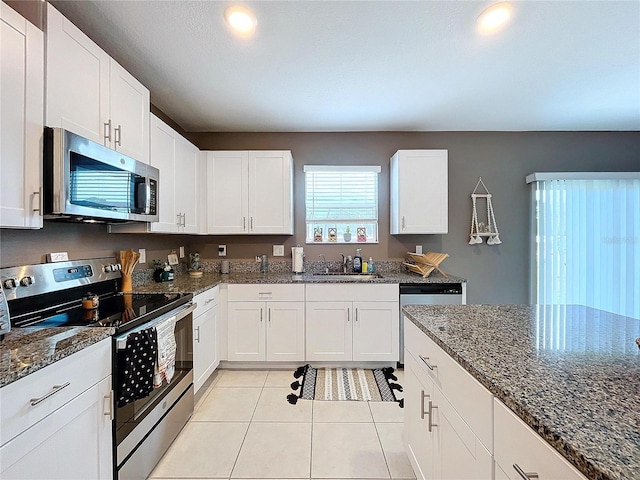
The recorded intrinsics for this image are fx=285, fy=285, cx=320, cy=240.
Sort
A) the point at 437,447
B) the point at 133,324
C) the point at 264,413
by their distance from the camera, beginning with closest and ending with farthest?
the point at 437,447 < the point at 133,324 < the point at 264,413

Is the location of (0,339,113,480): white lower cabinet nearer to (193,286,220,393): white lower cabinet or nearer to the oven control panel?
the oven control panel

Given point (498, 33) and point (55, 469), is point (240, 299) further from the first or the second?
point (498, 33)

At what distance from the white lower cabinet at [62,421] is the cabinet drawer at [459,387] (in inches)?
54.8

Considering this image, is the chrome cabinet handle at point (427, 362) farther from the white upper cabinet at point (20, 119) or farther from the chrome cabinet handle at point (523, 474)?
the white upper cabinet at point (20, 119)

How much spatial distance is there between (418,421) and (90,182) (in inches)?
81.3

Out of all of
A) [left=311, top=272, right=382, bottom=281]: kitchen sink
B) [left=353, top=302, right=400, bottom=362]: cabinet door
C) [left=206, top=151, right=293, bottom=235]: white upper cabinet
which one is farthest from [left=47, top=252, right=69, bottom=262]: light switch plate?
[left=353, top=302, right=400, bottom=362]: cabinet door

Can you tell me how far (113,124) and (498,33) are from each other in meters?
2.41

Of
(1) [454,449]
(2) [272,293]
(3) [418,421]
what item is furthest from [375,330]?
(1) [454,449]

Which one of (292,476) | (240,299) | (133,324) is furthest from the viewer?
(240,299)

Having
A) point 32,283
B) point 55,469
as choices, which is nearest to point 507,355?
point 55,469

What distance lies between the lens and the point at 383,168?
3.39 metres

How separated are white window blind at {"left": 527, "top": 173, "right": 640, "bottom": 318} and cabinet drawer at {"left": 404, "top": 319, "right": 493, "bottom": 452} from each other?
111 inches

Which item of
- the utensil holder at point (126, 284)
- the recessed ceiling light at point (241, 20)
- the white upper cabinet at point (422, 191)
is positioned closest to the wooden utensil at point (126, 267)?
the utensil holder at point (126, 284)

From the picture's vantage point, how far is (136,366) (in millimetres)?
1354
